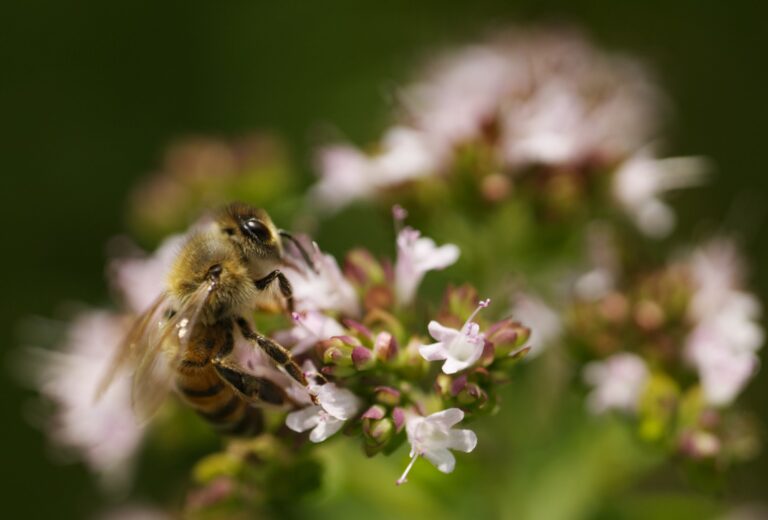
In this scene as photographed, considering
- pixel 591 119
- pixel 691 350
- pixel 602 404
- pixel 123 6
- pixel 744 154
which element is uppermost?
pixel 744 154

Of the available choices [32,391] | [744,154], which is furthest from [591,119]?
[32,391]

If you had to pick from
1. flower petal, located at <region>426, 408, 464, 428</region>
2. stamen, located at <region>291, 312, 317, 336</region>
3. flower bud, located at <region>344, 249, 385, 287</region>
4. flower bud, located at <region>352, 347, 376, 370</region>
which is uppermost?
flower bud, located at <region>344, 249, 385, 287</region>

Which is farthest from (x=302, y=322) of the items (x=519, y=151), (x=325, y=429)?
(x=519, y=151)

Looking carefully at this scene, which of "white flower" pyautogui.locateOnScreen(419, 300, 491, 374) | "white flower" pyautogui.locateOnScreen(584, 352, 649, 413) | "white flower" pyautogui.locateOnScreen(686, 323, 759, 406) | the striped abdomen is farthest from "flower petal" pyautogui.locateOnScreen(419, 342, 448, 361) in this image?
"white flower" pyautogui.locateOnScreen(686, 323, 759, 406)

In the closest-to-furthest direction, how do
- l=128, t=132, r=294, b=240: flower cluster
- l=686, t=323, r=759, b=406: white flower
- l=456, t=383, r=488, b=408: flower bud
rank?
l=456, t=383, r=488, b=408: flower bud < l=686, t=323, r=759, b=406: white flower < l=128, t=132, r=294, b=240: flower cluster

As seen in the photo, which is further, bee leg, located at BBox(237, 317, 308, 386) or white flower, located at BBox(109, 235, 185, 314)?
white flower, located at BBox(109, 235, 185, 314)

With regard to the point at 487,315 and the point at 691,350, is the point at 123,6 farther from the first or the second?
the point at 691,350

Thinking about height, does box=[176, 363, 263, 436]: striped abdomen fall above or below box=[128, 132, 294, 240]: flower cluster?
below

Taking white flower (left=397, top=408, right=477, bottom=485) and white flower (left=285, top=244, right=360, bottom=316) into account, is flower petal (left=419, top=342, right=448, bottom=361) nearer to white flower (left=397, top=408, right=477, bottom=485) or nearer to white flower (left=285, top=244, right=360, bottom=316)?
white flower (left=397, top=408, right=477, bottom=485)
